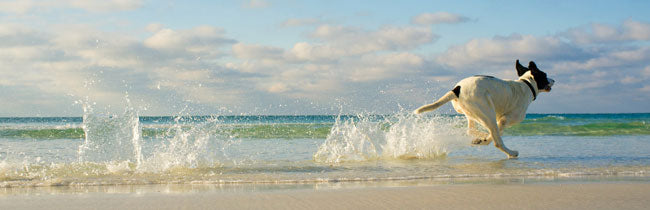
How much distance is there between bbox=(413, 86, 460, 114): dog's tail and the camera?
25.6 ft

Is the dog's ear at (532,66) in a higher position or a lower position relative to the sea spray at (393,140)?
higher

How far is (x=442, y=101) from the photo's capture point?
7.87m

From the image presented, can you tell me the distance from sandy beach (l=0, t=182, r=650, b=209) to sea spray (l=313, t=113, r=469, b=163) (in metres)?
3.30

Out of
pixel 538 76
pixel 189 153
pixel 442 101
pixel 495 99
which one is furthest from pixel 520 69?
pixel 189 153

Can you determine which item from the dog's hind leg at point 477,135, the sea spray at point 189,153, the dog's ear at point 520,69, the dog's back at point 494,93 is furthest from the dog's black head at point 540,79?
the sea spray at point 189,153

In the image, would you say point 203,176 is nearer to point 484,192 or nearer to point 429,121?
point 484,192

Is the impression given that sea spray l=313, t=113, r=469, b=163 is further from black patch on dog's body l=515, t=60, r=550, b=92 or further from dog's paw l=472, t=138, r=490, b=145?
black patch on dog's body l=515, t=60, r=550, b=92

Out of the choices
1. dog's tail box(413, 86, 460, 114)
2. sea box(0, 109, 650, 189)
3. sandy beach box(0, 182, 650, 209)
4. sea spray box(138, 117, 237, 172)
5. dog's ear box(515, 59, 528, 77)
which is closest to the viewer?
sandy beach box(0, 182, 650, 209)

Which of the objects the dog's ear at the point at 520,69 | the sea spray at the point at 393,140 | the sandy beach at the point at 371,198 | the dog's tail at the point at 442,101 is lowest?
the sandy beach at the point at 371,198

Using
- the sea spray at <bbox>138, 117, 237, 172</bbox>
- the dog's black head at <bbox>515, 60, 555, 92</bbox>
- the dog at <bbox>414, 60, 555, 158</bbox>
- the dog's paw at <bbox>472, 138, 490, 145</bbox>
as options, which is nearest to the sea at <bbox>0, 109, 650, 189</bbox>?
the sea spray at <bbox>138, 117, 237, 172</bbox>

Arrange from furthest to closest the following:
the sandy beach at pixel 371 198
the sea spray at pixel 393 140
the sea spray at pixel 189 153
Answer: the sea spray at pixel 393 140 < the sea spray at pixel 189 153 < the sandy beach at pixel 371 198

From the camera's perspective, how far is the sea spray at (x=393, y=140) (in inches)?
356

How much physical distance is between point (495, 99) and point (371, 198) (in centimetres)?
386

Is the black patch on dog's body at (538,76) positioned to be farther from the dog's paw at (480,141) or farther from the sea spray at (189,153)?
the sea spray at (189,153)
